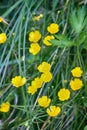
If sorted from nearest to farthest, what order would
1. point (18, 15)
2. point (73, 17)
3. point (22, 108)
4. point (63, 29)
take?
point (73, 17) < point (22, 108) < point (63, 29) < point (18, 15)

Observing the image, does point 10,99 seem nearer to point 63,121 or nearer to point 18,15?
point 63,121

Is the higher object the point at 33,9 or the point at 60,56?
the point at 33,9

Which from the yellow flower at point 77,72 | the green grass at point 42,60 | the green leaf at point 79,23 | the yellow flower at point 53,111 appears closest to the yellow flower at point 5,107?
the green grass at point 42,60

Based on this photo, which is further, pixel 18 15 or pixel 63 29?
pixel 18 15

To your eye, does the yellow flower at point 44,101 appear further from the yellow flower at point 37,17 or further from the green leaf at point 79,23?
the yellow flower at point 37,17

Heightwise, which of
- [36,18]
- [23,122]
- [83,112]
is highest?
[36,18]

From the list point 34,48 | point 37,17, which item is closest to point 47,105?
point 34,48

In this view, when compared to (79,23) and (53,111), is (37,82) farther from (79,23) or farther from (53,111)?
(79,23)

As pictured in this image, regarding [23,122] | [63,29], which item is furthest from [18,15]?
[23,122]

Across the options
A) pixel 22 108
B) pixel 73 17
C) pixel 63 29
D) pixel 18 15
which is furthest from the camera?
pixel 18 15
